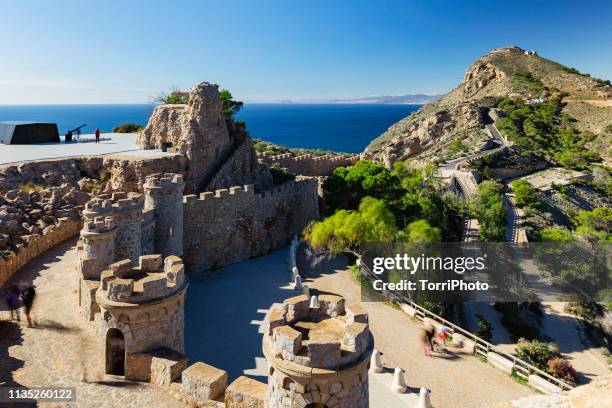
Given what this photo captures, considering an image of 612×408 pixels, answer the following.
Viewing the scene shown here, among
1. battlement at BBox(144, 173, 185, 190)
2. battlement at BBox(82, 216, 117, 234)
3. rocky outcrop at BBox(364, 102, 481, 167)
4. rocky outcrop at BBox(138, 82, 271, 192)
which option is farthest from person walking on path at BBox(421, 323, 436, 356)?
rocky outcrop at BBox(364, 102, 481, 167)

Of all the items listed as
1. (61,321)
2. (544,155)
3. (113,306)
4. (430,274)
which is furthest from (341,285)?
(544,155)

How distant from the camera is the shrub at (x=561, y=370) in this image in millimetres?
15250

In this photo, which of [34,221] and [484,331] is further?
[484,331]

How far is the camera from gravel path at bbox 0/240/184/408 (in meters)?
7.64

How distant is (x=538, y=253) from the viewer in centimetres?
2512

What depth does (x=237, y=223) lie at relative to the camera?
66.6 feet

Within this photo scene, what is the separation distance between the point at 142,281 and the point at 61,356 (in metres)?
2.87

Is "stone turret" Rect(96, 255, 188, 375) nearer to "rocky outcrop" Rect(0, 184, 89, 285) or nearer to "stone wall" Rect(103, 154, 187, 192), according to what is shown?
"rocky outcrop" Rect(0, 184, 89, 285)

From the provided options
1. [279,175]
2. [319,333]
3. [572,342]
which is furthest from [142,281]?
[279,175]

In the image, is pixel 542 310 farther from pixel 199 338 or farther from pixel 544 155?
pixel 544 155

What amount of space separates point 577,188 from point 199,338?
3884 cm

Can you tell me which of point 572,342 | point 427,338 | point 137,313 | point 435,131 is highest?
point 435,131

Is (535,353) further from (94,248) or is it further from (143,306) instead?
(94,248)

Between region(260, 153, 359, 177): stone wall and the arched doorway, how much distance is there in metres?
23.7
